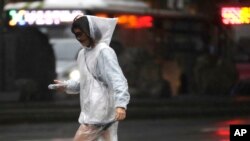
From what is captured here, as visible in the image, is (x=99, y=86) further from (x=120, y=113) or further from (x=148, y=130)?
(x=148, y=130)

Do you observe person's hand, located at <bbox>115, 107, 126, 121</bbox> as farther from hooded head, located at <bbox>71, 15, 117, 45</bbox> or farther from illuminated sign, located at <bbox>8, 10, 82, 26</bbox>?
illuminated sign, located at <bbox>8, 10, 82, 26</bbox>

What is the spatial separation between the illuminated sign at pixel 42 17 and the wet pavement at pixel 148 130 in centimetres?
247

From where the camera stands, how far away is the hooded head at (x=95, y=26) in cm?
651

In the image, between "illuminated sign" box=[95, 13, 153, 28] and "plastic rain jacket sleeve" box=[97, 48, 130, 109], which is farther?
"illuminated sign" box=[95, 13, 153, 28]

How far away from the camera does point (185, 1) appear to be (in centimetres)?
1745

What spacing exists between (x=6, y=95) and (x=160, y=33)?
3.92 metres

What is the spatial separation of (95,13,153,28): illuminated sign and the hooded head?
1028 centimetres

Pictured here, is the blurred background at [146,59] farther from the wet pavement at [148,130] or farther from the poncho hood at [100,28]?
the poncho hood at [100,28]

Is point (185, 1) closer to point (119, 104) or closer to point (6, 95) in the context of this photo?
point (6, 95)

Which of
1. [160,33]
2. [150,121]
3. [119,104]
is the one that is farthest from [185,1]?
[119,104]

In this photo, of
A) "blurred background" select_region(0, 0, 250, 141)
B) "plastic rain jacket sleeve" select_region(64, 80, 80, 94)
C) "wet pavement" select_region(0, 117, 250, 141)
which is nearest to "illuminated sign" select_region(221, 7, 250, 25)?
"blurred background" select_region(0, 0, 250, 141)

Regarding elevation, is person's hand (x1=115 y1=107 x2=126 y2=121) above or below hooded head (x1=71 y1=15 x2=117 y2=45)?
below

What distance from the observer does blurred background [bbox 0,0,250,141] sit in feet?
54.6

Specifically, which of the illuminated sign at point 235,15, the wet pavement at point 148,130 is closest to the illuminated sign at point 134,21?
the illuminated sign at point 235,15
